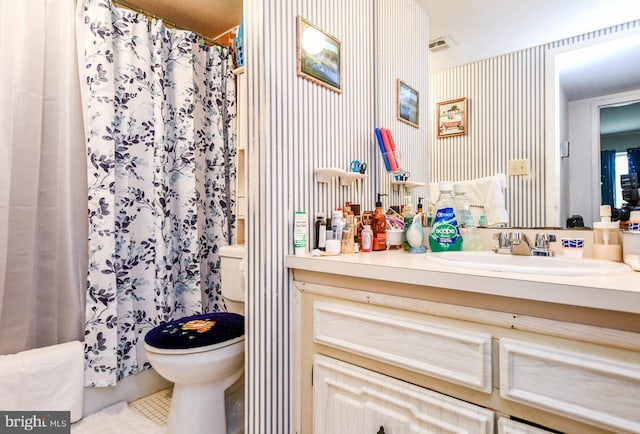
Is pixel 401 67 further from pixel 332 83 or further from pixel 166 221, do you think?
pixel 166 221

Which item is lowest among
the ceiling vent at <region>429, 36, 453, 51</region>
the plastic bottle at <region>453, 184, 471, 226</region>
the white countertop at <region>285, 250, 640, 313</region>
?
the white countertop at <region>285, 250, 640, 313</region>

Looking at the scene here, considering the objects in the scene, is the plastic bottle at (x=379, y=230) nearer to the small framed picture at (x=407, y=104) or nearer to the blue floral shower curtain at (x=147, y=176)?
the small framed picture at (x=407, y=104)

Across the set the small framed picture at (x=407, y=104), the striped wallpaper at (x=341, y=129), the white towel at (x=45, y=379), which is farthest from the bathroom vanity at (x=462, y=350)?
the white towel at (x=45, y=379)

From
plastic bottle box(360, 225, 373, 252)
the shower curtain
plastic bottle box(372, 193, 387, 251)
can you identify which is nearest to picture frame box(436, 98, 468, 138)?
plastic bottle box(372, 193, 387, 251)

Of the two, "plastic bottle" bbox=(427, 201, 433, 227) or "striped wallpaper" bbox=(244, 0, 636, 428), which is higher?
"striped wallpaper" bbox=(244, 0, 636, 428)

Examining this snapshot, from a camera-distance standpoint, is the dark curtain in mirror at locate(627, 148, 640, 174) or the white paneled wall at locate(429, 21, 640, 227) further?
the white paneled wall at locate(429, 21, 640, 227)

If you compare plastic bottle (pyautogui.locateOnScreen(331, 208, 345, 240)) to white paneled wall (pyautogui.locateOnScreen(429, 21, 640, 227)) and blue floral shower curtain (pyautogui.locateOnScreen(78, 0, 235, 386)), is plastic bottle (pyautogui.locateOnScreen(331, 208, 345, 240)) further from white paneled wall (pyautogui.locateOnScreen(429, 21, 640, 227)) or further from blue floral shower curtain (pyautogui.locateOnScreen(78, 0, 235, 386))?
blue floral shower curtain (pyautogui.locateOnScreen(78, 0, 235, 386))

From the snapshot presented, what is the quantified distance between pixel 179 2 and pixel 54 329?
1928mm

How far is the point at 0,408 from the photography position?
4.67ft

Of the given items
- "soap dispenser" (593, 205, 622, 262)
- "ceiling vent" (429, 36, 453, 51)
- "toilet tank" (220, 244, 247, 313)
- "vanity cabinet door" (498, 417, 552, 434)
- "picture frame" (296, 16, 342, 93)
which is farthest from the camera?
"toilet tank" (220, 244, 247, 313)

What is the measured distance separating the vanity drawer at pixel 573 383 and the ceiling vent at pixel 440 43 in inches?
50.1

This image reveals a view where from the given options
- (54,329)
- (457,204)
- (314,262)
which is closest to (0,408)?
(54,329)

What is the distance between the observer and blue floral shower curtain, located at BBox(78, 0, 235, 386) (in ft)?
5.45

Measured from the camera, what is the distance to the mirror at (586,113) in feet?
3.70
